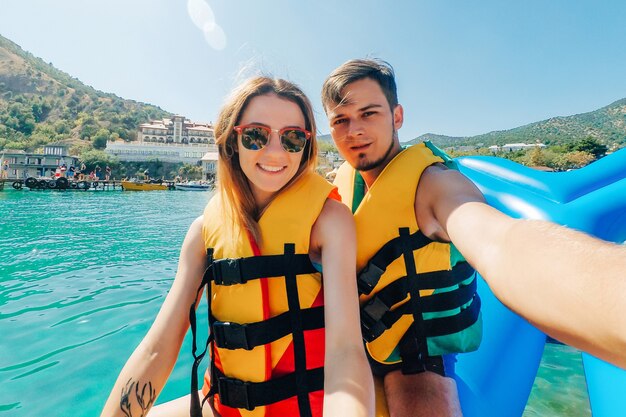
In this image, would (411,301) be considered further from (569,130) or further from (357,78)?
(569,130)

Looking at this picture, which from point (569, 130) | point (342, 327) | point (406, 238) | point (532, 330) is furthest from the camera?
point (569, 130)

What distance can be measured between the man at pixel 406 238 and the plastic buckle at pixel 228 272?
0.52 m

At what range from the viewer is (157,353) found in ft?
3.78

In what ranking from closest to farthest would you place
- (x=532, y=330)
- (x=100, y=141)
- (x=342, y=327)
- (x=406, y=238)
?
1. (x=342, y=327)
2. (x=406, y=238)
3. (x=532, y=330)
4. (x=100, y=141)

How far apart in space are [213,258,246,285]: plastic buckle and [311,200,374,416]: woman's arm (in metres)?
0.30

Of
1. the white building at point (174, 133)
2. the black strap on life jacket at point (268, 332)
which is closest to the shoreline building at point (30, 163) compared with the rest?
the white building at point (174, 133)

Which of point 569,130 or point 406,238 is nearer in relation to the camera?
point 406,238

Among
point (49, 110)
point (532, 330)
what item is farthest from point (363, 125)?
point (49, 110)

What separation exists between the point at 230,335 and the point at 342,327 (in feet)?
1.44

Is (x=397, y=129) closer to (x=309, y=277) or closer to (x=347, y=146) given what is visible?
(x=347, y=146)

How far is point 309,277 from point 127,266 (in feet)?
19.9

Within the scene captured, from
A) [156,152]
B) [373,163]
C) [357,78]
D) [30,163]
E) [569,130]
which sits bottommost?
[373,163]

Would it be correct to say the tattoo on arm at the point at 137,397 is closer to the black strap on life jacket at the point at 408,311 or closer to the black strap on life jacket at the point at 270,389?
the black strap on life jacket at the point at 270,389

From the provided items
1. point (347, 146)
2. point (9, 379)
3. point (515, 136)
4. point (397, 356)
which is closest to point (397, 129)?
point (347, 146)
